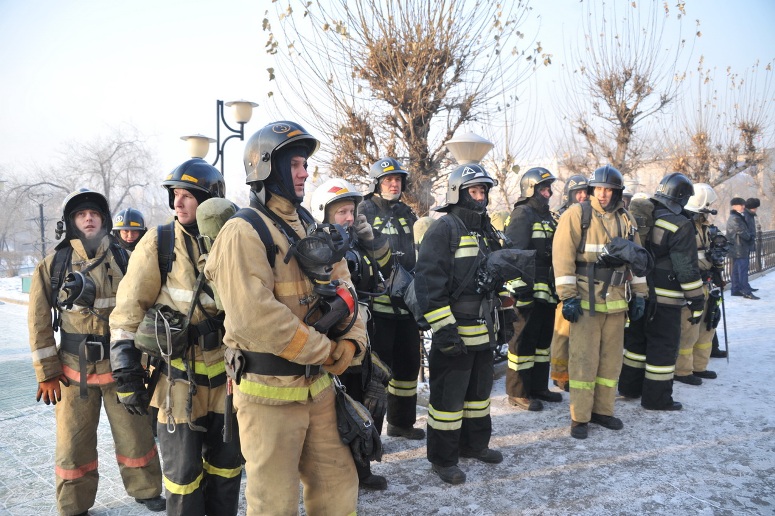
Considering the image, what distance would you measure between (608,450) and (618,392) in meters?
1.79

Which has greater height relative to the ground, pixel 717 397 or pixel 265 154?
pixel 265 154

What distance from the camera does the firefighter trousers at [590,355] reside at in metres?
5.09

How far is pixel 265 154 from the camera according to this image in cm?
275

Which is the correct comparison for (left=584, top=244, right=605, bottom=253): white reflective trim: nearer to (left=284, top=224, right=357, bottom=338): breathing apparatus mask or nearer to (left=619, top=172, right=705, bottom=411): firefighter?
(left=619, top=172, right=705, bottom=411): firefighter

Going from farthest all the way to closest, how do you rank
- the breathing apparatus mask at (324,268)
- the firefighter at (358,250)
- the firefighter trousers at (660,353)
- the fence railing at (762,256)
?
the fence railing at (762,256) < the firefighter trousers at (660,353) < the firefighter at (358,250) < the breathing apparatus mask at (324,268)

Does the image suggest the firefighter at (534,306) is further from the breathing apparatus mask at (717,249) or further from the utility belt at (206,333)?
the utility belt at (206,333)

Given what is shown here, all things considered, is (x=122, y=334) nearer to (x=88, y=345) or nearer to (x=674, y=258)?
(x=88, y=345)

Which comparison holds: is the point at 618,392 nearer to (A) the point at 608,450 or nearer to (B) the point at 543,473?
(A) the point at 608,450

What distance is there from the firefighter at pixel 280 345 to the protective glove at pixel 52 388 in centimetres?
189

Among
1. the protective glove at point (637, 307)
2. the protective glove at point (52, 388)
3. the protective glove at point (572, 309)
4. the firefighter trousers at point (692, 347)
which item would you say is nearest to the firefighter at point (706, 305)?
the firefighter trousers at point (692, 347)

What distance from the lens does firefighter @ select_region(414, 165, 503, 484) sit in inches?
166

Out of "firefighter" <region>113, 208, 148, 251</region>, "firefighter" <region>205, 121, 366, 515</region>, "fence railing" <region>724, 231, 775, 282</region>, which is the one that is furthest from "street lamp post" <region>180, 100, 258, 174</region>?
"fence railing" <region>724, 231, 775, 282</region>

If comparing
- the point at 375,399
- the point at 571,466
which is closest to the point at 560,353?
the point at 571,466

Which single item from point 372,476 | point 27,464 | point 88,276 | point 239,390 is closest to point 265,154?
point 239,390
